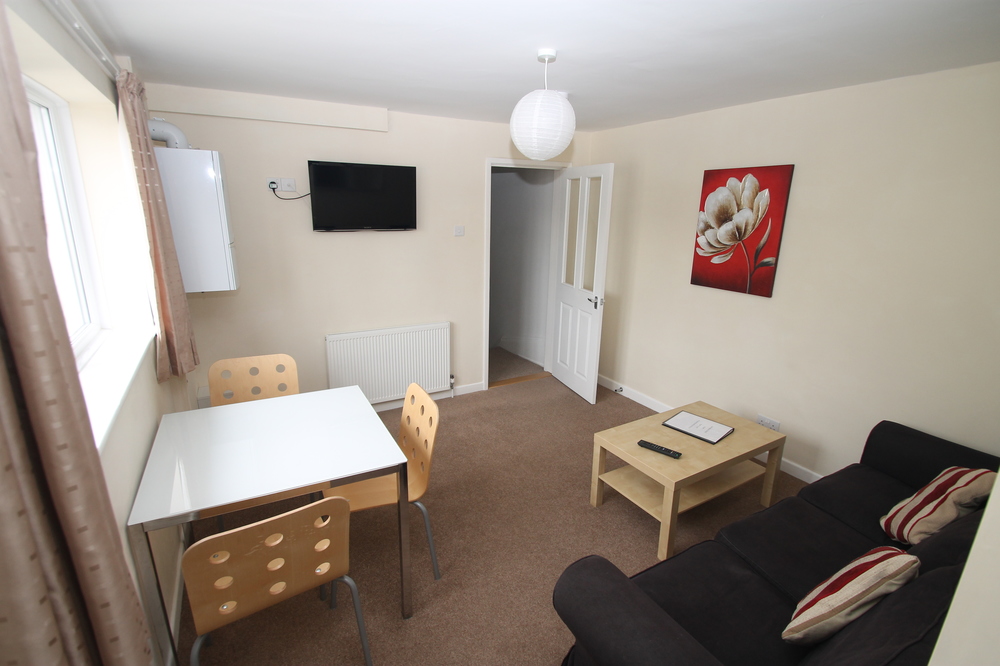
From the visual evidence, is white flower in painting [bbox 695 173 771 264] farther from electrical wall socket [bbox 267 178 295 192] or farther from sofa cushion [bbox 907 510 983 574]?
electrical wall socket [bbox 267 178 295 192]

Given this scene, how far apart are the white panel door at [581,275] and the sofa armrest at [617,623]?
263 cm

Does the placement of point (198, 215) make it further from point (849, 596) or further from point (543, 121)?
point (849, 596)

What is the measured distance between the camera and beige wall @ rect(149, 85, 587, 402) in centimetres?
317

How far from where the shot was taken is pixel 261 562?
1337mm

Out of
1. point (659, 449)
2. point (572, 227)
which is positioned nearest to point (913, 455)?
point (659, 449)

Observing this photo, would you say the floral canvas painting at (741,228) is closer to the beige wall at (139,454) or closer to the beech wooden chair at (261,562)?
the beech wooden chair at (261,562)

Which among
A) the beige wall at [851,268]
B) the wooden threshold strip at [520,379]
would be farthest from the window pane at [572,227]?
the wooden threshold strip at [520,379]

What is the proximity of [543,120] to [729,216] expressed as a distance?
6.02 feet

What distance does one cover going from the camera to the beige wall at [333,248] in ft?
10.4

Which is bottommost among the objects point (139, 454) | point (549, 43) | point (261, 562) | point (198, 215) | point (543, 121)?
point (261, 562)

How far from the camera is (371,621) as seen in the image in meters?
1.95

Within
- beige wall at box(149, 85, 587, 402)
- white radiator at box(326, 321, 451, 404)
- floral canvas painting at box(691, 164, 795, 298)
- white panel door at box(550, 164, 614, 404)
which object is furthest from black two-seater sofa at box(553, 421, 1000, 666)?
beige wall at box(149, 85, 587, 402)

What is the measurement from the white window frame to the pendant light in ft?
6.12

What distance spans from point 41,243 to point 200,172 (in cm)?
208
